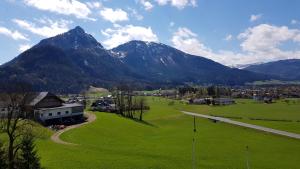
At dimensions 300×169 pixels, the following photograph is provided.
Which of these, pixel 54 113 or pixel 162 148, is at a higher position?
pixel 54 113

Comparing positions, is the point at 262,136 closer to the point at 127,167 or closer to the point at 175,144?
the point at 175,144

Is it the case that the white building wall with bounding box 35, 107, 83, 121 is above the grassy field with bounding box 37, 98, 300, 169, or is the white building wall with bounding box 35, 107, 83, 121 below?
above

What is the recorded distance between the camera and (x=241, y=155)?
73.6 metres

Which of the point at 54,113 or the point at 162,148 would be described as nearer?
the point at 162,148

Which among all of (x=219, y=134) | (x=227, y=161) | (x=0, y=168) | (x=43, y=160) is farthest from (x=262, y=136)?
(x=0, y=168)

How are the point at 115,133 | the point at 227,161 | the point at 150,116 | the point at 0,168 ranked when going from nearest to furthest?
the point at 0,168, the point at 227,161, the point at 115,133, the point at 150,116

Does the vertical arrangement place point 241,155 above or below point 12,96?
below

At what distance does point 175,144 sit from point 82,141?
23129 mm

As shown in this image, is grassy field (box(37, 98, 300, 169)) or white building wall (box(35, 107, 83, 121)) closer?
grassy field (box(37, 98, 300, 169))

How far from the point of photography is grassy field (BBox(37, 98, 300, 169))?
56469mm

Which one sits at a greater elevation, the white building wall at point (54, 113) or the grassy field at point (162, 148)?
the white building wall at point (54, 113)

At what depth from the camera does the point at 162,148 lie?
256ft

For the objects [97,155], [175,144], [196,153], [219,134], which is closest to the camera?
[97,155]

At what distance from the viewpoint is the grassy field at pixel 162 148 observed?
5647cm
